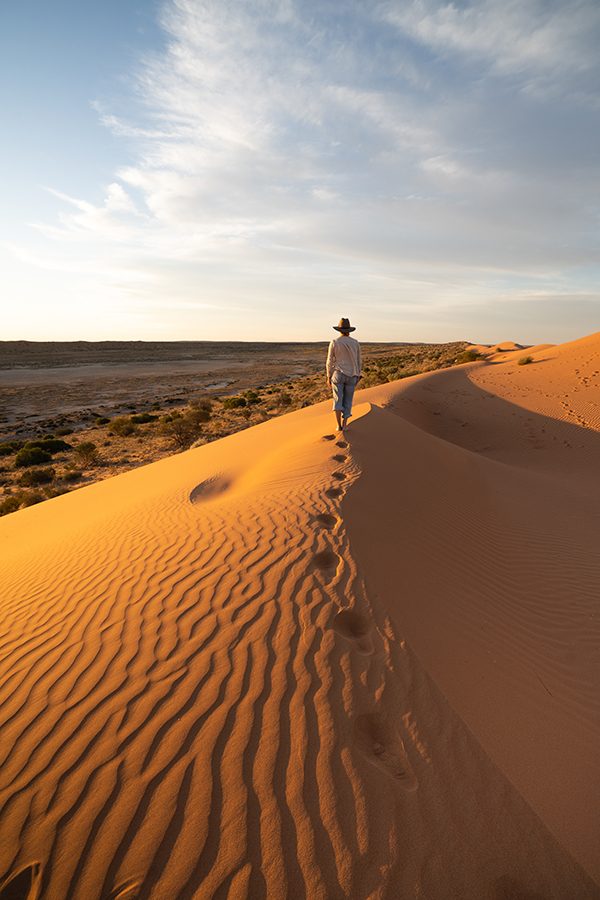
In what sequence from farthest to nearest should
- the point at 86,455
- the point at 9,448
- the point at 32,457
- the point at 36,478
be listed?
the point at 9,448 < the point at 32,457 < the point at 86,455 < the point at 36,478

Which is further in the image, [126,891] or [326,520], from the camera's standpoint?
[326,520]

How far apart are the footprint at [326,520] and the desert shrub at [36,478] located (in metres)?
11.4

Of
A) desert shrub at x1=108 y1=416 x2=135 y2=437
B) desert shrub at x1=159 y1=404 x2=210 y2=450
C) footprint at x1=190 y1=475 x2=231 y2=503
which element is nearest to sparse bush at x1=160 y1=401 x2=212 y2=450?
desert shrub at x1=159 y1=404 x2=210 y2=450

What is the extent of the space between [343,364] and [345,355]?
0.56 feet

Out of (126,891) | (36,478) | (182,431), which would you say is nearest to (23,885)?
(126,891)

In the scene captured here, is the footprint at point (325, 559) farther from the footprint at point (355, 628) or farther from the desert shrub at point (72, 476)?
the desert shrub at point (72, 476)

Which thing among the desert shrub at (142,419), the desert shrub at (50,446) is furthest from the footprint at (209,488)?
the desert shrub at (142,419)

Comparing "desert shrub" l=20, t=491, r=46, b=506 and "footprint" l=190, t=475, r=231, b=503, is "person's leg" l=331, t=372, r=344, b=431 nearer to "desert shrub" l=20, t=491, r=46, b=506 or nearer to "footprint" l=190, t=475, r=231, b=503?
→ "footprint" l=190, t=475, r=231, b=503

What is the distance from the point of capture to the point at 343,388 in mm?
8086

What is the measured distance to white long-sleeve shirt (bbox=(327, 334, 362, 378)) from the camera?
7625mm

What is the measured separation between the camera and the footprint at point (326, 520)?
190 inches

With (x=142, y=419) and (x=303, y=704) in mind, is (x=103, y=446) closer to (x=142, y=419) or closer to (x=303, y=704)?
(x=142, y=419)

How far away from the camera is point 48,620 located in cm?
372

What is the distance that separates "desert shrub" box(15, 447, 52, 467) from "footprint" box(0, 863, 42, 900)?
16.0m
